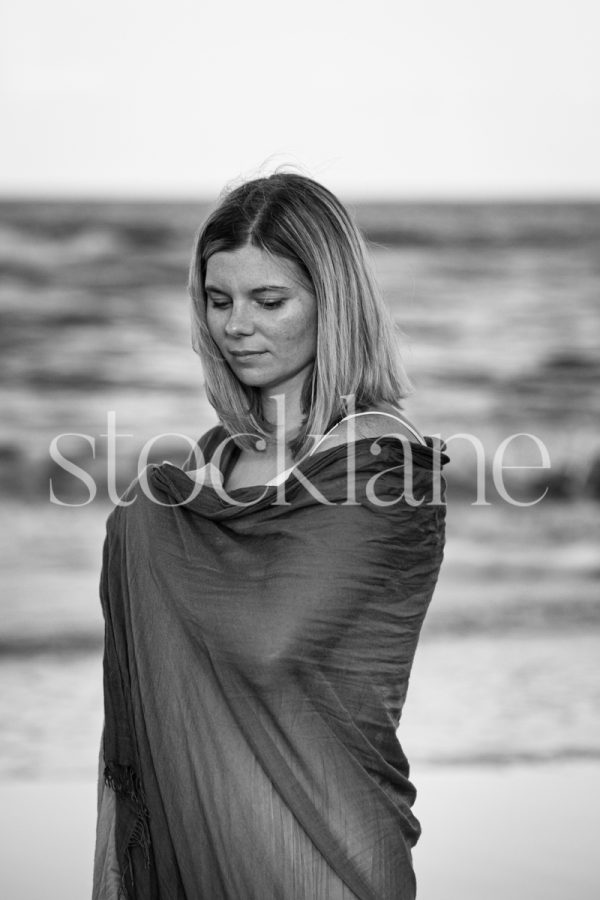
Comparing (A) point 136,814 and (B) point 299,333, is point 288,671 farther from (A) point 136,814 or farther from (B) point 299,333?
(B) point 299,333

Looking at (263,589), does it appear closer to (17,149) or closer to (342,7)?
(342,7)

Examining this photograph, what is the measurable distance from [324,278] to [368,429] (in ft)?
0.71

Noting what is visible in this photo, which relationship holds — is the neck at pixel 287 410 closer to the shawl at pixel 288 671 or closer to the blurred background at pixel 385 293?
the shawl at pixel 288 671

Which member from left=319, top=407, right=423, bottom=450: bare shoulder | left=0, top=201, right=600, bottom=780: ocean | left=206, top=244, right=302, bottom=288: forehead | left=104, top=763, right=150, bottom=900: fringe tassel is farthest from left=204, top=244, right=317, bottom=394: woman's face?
left=0, top=201, right=600, bottom=780: ocean

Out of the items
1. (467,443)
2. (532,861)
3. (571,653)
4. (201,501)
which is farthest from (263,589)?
(467,443)

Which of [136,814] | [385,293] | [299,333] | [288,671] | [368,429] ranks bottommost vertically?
[136,814]

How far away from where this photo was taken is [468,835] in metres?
3.55

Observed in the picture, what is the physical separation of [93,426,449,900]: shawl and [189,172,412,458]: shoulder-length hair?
100 mm

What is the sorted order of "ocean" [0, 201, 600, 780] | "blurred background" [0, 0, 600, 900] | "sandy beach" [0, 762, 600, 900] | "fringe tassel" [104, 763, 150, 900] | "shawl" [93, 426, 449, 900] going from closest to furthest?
"shawl" [93, 426, 449, 900] < "fringe tassel" [104, 763, 150, 900] < "sandy beach" [0, 762, 600, 900] < "blurred background" [0, 0, 600, 900] < "ocean" [0, 201, 600, 780]

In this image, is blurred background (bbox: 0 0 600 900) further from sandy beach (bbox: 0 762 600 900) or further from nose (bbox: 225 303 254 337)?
nose (bbox: 225 303 254 337)

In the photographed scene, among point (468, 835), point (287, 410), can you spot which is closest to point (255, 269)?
point (287, 410)

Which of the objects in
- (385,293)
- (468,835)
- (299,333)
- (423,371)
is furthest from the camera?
(423,371)

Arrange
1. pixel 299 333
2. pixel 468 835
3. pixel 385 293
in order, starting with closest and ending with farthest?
pixel 299 333, pixel 468 835, pixel 385 293

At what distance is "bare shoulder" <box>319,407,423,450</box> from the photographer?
72.8 inches
